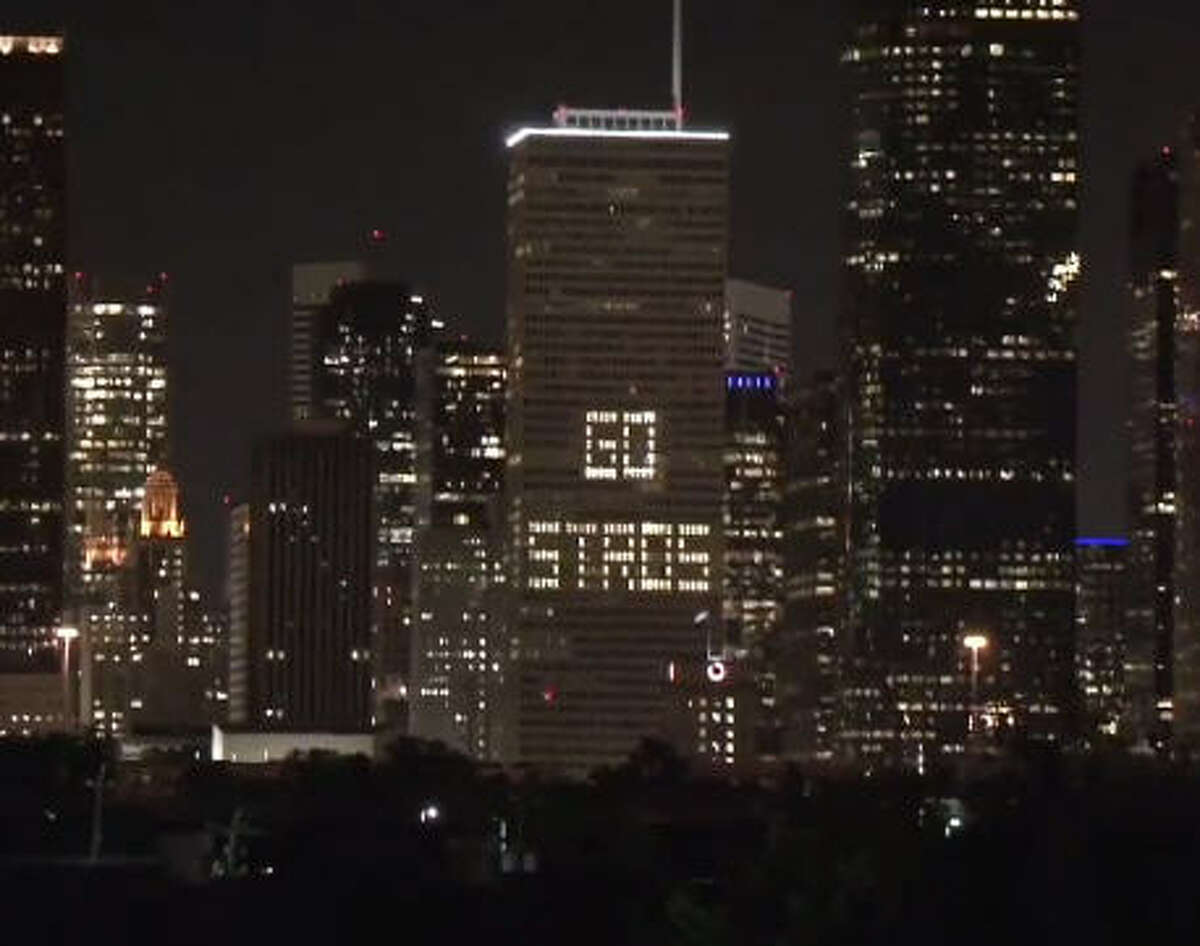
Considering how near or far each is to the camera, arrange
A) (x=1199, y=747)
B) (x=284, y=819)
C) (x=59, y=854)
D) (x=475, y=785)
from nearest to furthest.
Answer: (x=59, y=854), (x=284, y=819), (x=475, y=785), (x=1199, y=747)

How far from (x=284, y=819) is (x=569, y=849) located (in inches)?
765

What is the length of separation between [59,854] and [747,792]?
186ft

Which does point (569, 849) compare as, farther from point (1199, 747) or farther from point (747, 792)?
point (1199, 747)

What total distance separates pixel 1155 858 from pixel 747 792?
8141 cm

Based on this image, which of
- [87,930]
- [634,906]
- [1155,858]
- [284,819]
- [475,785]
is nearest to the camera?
[1155,858]

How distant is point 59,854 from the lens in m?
80.7

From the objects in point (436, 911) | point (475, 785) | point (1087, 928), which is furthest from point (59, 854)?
point (475, 785)

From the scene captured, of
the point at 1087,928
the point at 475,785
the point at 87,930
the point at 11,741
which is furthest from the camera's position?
the point at 11,741

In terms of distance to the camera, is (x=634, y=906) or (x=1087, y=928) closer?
(x=1087, y=928)

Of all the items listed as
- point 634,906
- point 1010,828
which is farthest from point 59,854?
point 1010,828

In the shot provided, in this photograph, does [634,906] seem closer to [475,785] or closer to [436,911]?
[436,911]

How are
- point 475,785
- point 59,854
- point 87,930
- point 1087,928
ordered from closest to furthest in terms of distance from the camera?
point 1087,928 → point 87,930 → point 59,854 → point 475,785

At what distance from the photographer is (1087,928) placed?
49.4 meters

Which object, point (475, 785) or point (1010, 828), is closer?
point (1010, 828)
